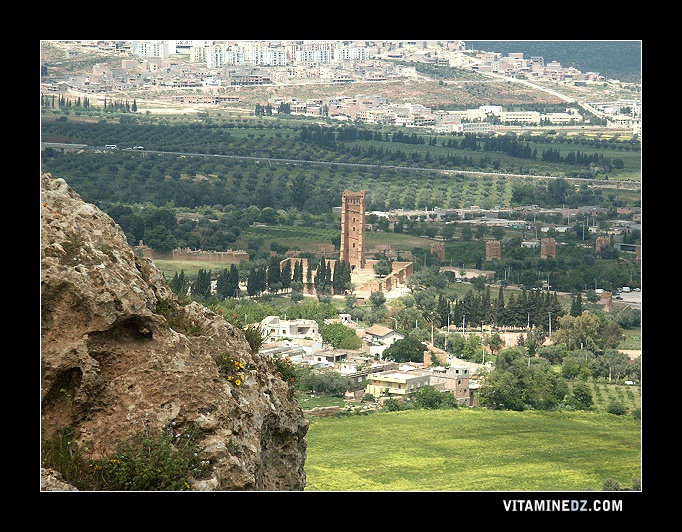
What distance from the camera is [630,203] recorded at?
1523 inches

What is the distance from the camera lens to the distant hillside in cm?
3931

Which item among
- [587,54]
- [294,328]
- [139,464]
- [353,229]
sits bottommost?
[294,328]

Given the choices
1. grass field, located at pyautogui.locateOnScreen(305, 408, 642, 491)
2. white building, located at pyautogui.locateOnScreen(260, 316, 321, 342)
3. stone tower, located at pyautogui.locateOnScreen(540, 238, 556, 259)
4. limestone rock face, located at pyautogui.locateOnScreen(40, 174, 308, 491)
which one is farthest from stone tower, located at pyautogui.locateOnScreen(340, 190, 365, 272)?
limestone rock face, located at pyautogui.locateOnScreen(40, 174, 308, 491)

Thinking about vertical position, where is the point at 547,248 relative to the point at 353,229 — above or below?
below

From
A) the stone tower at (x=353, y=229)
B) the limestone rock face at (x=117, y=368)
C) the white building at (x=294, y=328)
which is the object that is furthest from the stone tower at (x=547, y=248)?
the limestone rock face at (x=117, y=368)

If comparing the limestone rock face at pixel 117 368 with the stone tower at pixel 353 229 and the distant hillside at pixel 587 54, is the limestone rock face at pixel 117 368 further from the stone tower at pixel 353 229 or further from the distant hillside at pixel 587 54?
the distant hillside at pixel 587 54

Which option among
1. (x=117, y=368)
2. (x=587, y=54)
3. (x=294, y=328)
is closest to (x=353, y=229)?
(x=587, y=54)

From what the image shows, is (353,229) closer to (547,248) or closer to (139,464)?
(547,248)

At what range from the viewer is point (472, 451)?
21.1 meters

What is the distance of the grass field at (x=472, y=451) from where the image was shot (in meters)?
17.6

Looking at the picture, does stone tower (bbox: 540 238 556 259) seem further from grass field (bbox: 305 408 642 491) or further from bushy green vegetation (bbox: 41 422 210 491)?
bushy green vegetation (bbox: 41 422 210 491)

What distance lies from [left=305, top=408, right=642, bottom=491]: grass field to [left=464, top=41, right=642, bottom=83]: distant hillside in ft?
55.9

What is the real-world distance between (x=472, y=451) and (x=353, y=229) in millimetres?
19653
